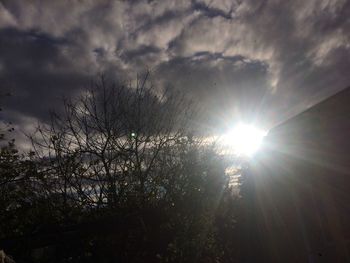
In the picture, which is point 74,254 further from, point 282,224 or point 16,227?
point 282,224

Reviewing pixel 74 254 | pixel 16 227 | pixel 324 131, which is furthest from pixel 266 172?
pixel 16 227

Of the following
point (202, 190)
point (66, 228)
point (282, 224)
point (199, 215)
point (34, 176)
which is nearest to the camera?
point (66, 228)

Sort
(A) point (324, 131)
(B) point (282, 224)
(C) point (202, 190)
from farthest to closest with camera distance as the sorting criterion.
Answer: (B) point (282, 224) < (C) point (202, 190) < (A) point (324, 131)

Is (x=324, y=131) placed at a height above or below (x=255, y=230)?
above

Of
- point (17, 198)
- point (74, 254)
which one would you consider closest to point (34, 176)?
point (17, 198)

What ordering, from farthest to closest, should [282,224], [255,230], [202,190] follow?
[255,230] < [282,224] < [202,190]

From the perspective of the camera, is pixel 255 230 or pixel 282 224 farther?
pixel 255 230

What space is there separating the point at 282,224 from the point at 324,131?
4767 mm

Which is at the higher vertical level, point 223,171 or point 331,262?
point 223,171

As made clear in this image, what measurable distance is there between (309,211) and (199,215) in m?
4.12

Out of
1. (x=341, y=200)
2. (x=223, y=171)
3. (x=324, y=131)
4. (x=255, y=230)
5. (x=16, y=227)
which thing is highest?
(x=223, y=171)

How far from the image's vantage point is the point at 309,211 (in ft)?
32.5

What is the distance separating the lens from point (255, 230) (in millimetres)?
14758

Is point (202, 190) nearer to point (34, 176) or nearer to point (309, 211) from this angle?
point (309, 211)
